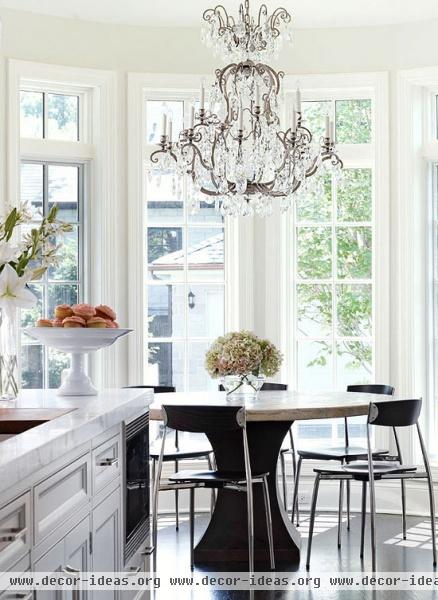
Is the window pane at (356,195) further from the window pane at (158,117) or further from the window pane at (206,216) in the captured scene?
the window pane at (158,117)

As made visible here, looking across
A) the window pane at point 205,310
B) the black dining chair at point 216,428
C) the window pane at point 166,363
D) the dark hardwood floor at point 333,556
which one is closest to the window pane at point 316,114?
the window pane at point 205,310

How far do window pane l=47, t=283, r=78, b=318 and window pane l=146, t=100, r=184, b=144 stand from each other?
1072 millimetres

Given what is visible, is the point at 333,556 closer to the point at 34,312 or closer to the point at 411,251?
the point at 411,251

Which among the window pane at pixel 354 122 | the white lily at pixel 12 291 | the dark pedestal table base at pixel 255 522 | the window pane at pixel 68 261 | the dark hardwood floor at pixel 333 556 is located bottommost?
the dark hardwood floor at pixel 333 556

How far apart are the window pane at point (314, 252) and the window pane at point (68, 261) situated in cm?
145

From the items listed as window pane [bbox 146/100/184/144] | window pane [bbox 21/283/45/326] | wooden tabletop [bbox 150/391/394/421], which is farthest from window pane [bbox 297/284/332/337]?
window pane [bbox 21/283/45/326]

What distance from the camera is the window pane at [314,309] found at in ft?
21.0

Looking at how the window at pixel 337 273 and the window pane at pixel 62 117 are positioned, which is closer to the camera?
the window pane at pixel 62 117

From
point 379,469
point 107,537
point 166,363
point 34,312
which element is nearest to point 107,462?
point 107,537

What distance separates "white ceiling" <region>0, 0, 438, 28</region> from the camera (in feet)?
19.1

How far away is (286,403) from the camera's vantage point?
4781 millimetres

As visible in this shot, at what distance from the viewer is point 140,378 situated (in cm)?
620

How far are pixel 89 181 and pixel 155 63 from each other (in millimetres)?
864

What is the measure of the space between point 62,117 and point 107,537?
3.90 metres
